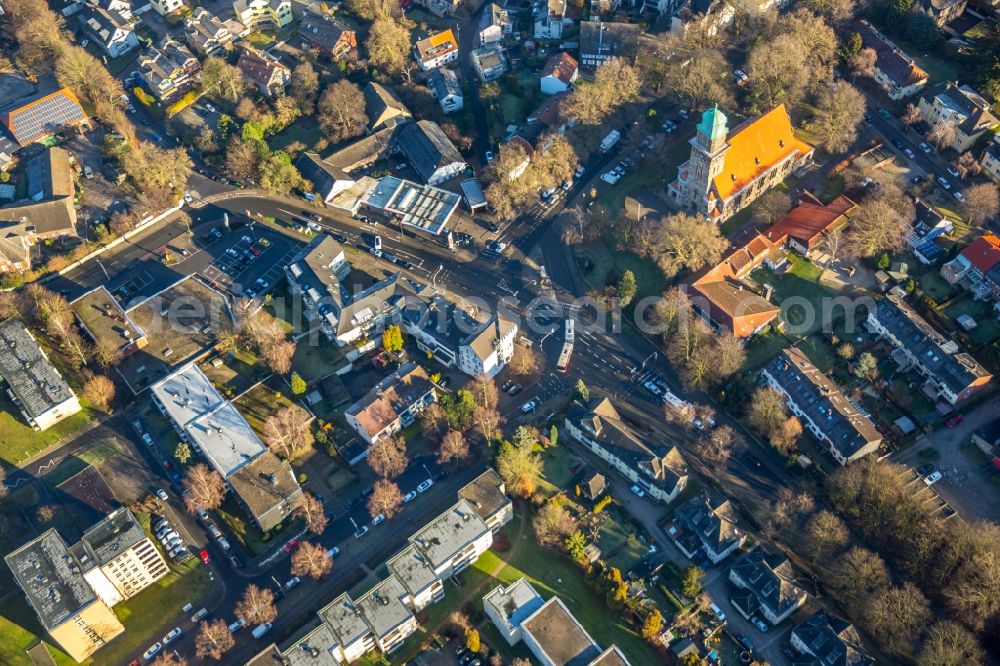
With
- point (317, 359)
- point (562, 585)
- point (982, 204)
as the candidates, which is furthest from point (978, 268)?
point (317, 359)

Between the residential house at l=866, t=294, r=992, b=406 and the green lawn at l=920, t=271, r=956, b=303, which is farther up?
the green lawn at l=920, t=271, r=956, b=303

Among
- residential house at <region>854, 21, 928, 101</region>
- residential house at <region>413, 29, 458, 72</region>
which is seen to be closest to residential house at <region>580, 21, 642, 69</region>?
residential house at <region>413, 29, 458, 72</region>

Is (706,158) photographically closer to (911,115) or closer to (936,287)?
(936,287)

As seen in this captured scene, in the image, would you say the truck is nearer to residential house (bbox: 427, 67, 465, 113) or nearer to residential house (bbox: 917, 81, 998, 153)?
residential house (bbox: 427, 67, 465, 113)

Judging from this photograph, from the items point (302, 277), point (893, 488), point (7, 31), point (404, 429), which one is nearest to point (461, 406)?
point (404, 429)

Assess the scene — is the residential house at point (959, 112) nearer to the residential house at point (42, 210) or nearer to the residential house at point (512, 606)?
the residential house at point (512, 606)

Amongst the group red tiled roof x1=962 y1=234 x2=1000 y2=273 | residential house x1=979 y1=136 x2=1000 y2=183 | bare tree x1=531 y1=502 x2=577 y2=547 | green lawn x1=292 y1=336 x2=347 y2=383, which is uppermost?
residential house x1=979 y1=136 x2=1000 y2=183
